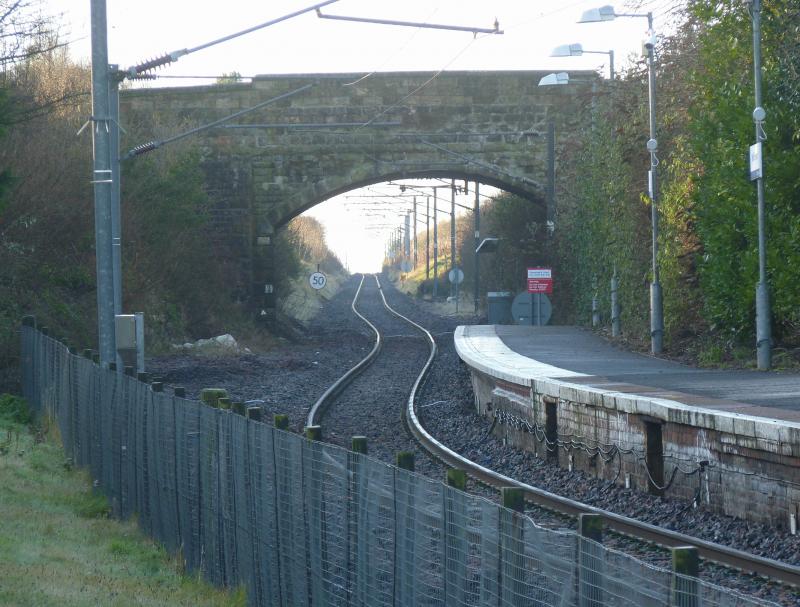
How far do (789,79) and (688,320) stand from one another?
19.7 feet

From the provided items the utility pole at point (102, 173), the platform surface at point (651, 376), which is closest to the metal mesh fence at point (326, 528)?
the utility pole at point (102, 173)

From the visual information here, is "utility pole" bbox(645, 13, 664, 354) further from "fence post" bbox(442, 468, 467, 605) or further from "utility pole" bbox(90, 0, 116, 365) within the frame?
A: "fence post" bbox(442, 468, 467, 605)

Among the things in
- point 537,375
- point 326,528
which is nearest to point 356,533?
point 326,528

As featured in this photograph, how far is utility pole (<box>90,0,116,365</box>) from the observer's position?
15.2 metres

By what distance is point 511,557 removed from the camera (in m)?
4.68

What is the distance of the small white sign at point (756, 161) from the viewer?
657 inches

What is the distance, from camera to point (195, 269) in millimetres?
34812

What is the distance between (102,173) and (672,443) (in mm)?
7927

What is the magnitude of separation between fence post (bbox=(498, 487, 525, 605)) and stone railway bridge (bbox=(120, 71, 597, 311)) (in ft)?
106

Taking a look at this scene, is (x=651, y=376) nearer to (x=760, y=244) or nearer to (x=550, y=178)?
(x=760, y=244)

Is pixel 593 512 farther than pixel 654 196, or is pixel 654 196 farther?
pixel 654 196

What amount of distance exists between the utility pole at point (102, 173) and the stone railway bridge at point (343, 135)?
2115 centimetres

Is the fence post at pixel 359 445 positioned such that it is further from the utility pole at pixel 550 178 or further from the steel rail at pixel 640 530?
the utility pole at pixel 550 178

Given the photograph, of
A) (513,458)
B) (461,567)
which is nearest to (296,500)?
(461,567)
